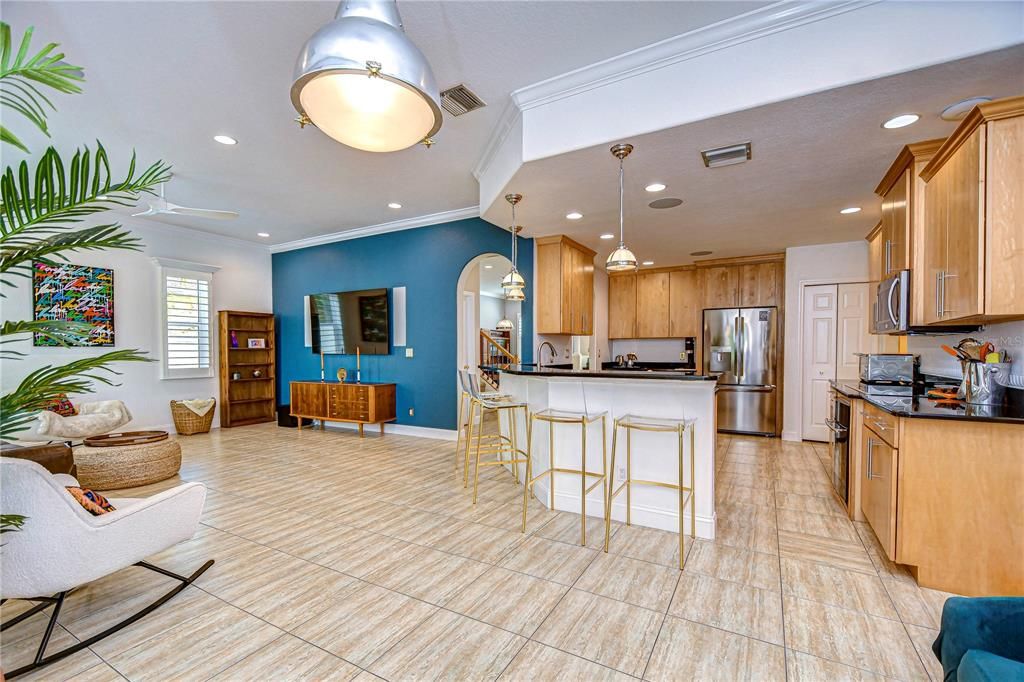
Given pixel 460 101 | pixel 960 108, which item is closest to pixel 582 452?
pixel 460 101

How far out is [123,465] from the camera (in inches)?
155

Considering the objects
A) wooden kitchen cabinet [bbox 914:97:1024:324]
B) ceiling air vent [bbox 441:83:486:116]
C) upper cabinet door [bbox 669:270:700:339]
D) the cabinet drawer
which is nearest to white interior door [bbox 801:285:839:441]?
upper cabinet door [bbox 669:270:700:339]

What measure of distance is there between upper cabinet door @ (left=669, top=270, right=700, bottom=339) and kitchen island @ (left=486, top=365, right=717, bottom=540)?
3.71 metres

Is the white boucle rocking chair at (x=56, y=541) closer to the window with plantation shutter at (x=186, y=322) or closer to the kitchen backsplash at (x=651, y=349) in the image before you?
the window with plantation shutter at (x=186, y=322)

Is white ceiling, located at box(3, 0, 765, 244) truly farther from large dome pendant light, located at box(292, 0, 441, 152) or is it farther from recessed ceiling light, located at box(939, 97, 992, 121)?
recessed ceiling light, located at box(939, 97, 992, 121)

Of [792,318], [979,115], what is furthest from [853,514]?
[792,318]

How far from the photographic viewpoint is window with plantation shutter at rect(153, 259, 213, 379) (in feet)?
20.4

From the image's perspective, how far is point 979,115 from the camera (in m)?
2.15

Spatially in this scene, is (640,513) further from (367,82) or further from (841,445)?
(367,82)

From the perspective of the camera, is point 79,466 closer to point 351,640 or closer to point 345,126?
point 351,640

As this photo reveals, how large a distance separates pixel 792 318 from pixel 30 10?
6.98 m

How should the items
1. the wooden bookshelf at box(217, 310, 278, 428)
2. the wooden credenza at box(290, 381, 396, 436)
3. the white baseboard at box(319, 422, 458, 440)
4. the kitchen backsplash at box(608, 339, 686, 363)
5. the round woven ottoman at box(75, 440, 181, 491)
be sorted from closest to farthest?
the round woven ottoman at box(75, 440, 181, 491)
the white baseboard at box(319, 422, 458, 440)
the wooden credenza at box(290, 381, 396, 436)
the wooden bookshelf at box(217, 310, 278, 428)
the kitchen backsplash at box(608, 339, 686, 363)

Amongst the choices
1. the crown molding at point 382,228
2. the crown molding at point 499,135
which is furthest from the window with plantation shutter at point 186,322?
the crown molding at point 499,135

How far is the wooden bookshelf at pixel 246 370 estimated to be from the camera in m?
6.77
